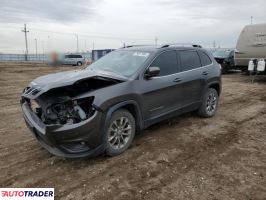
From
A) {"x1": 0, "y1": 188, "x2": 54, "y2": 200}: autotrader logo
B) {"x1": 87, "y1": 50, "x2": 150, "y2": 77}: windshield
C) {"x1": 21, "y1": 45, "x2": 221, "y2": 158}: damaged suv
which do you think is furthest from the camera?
{"x1": 87, "y1": 50, "x2": 150, "y2": 77}: windshield

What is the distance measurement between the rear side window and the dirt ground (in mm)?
1271

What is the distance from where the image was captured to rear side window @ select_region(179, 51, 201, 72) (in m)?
6.03

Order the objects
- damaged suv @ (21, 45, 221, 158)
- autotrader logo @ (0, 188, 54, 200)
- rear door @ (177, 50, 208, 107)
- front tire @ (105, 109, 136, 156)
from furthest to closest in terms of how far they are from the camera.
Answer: rear door @ (177, 50, 208, 107) → front tire @ (105, 109, 136, 156) → damaged suv @ (21, 45, 221, 158) → autotrader logo @ (0, 188, 54, 200)

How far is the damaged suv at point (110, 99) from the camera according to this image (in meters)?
4.06

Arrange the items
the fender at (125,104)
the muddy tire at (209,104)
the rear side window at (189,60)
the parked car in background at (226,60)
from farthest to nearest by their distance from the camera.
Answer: the parked car in background at (226,60) → the muddy tire at (209,104) → the rear side window at (189,60) → the fender at (125,104)

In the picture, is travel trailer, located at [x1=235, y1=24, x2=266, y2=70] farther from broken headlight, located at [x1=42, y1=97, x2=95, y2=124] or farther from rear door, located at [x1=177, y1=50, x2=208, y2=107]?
broken headlight, located at [x1=42, y1=97, x2=95, y2=124]

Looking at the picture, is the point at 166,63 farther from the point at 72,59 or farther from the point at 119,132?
the point at 72,59

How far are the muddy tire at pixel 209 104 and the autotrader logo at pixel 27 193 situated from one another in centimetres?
419

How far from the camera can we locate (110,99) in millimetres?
4246

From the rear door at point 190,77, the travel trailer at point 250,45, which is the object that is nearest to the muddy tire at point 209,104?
the rear door at point 190,77

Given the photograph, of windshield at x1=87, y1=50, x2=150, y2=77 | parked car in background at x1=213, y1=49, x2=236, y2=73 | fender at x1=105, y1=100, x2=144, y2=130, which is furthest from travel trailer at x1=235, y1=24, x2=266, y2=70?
fender at x1=105, y1=100, x2=144, y2=130

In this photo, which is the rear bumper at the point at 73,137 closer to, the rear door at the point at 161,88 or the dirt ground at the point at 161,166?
the dirt ground at the point at 161,166

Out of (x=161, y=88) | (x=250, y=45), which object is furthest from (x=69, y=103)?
(x=250, y=45)

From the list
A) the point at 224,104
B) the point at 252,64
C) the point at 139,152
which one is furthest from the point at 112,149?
the point at 252,64
